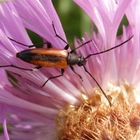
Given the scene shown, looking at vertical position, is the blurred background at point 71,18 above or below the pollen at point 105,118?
above

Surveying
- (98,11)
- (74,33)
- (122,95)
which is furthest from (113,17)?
(74,33)

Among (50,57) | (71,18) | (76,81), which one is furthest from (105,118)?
(71,18)


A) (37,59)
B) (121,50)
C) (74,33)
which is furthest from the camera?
(74,33)

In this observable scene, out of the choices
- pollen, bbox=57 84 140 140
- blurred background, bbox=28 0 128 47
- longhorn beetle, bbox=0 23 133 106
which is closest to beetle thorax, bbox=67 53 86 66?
longhorn beetle, bbox=0 23 133 106

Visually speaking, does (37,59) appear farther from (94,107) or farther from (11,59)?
A: (94,107)

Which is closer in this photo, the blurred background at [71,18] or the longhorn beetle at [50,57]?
the longhorn beetle at [50,57]

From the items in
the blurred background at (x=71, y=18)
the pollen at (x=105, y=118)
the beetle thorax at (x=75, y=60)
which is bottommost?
the pollen at (x=105, y=118)

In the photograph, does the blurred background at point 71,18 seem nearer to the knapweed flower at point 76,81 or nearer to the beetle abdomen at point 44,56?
the knapweed flower at point 76,81

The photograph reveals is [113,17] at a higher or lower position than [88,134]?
higher

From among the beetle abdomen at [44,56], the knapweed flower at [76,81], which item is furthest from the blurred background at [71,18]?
the beetle abdomen at [44,56]
